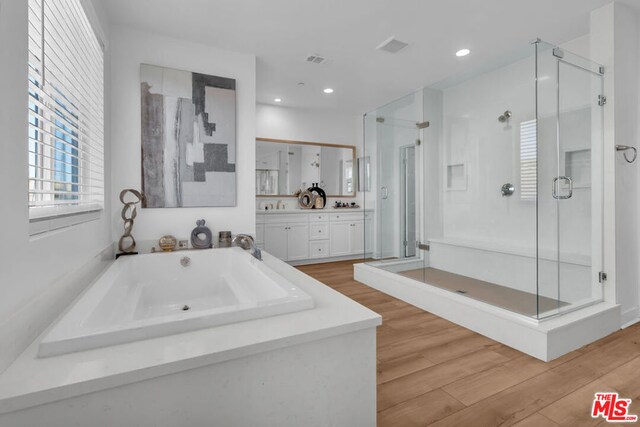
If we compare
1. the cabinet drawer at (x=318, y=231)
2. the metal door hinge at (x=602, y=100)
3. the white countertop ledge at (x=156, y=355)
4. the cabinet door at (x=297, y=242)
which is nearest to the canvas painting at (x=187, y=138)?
the cabinet door at (x=297, y=242)

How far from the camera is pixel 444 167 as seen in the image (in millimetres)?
3424

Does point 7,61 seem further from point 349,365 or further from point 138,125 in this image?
point 138,125

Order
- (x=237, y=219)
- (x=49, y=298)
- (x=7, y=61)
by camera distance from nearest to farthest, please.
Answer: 1. (x=7, y=61)
2. (x=49, y=298)
3. (x=237, y=219)

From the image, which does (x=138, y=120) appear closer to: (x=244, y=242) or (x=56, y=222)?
(x=244, y=242)

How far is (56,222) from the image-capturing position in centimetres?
142

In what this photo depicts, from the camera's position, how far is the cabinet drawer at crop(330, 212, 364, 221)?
508cm

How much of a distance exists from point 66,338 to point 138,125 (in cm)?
219

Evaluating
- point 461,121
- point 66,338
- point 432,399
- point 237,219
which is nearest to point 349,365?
point 432,399

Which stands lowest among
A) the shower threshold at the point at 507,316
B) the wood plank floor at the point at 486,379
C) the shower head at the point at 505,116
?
the wood plank floor at the point at 486,379

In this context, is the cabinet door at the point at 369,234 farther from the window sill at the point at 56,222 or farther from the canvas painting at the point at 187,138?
the window sill at the point at 56,222

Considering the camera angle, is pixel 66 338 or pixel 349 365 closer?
pixel 66 338

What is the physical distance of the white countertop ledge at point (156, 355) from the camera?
2.69ft

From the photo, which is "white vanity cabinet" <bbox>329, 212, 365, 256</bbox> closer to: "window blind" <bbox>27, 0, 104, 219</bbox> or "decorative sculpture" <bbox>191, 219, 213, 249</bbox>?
"decorative sculpture" <bbox>191, 219, 213, 249</bbox>

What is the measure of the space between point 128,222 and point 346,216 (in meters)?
3.30
